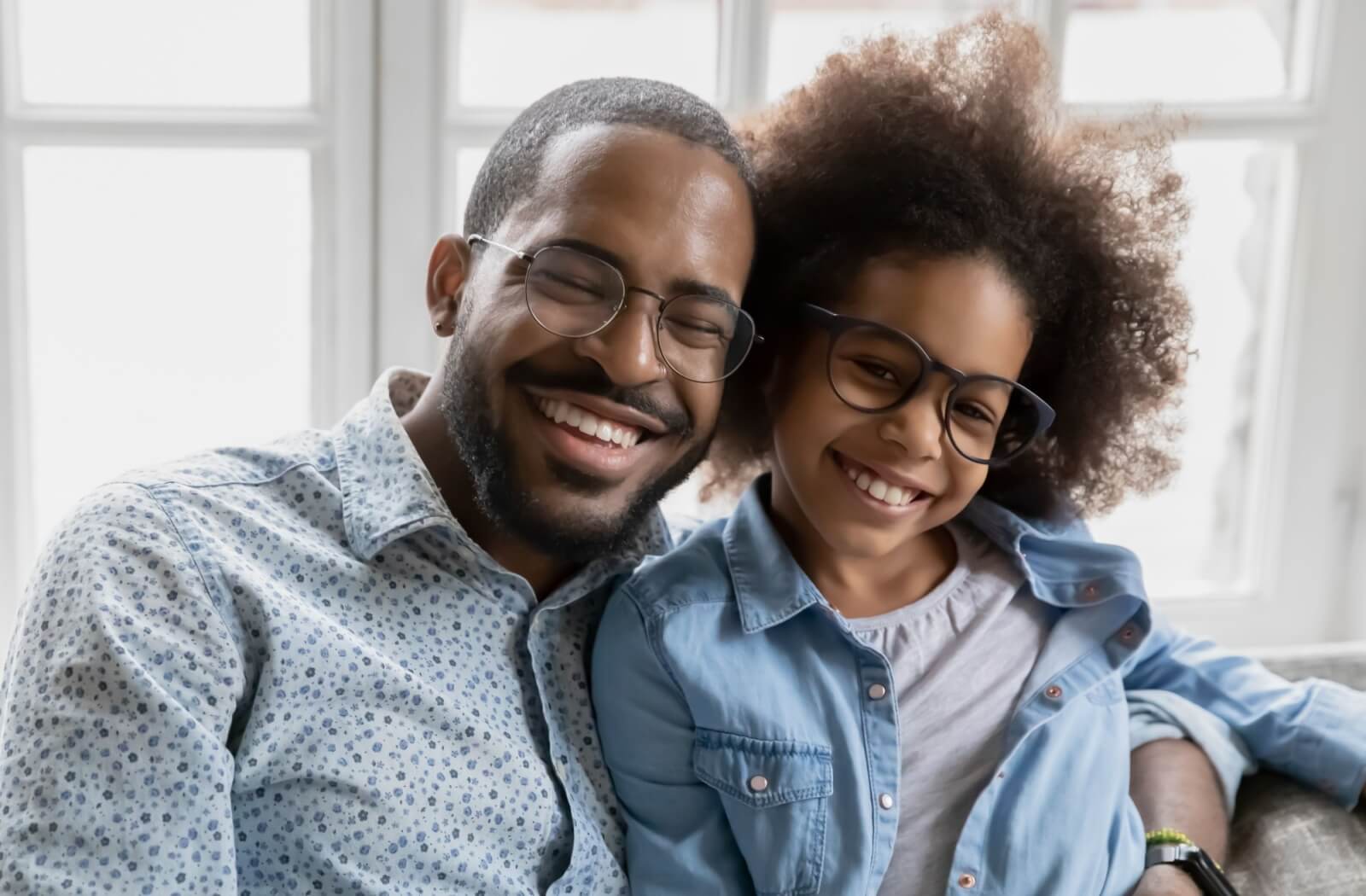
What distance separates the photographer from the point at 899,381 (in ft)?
4.84

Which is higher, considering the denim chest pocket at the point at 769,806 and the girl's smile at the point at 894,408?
the girl's smile at the point at 894,408

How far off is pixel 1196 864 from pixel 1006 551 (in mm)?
391

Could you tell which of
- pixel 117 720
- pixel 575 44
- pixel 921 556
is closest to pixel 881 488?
pixel 921 556

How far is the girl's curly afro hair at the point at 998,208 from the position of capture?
150cm

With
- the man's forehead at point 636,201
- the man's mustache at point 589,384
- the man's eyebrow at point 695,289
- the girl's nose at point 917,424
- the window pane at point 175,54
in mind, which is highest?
the window pane at point 175,54

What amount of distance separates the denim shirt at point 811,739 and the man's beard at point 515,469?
12cm

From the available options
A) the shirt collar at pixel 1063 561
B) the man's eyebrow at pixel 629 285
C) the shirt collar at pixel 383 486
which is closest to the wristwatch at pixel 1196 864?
the shirt collar at pixel 1063 561

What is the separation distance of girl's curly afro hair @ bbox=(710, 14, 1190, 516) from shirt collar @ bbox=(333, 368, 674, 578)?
39cm

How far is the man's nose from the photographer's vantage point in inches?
54.0

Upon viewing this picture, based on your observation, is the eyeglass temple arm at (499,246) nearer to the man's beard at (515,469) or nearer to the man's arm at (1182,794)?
the man's beard at (515,469)

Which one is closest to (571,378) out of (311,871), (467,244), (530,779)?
(467,244)

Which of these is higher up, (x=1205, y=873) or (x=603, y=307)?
(x=603, y=307)

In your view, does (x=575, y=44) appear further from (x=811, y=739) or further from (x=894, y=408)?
(x=811, y=739)

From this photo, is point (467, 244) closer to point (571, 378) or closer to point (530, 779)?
point (571, 378)
